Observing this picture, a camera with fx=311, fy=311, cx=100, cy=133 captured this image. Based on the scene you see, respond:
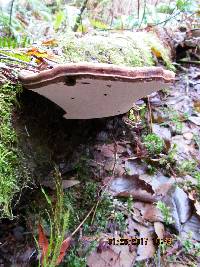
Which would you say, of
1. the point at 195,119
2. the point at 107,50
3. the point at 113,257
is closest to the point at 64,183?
the point at 113,257

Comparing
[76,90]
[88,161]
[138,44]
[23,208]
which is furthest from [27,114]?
[138,44]

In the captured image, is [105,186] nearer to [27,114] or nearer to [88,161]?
[88,161]

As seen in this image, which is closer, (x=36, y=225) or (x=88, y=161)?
(x=36, y=225)
